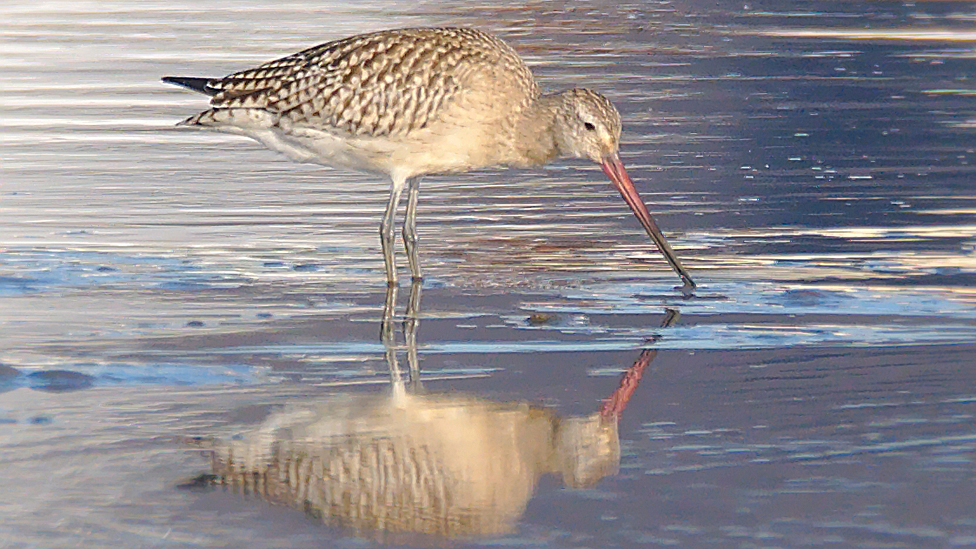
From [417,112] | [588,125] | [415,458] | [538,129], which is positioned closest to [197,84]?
[417,112]

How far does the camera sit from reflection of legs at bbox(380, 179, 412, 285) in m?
7.29

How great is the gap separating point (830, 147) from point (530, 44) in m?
6.19

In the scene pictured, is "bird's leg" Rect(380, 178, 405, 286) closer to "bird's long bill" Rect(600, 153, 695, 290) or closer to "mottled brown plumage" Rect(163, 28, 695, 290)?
"mottled brown plumage" Rect(163, 28, 695, 290)

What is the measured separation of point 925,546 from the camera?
12.5 ft

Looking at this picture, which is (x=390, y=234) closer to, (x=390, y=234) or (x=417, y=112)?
(x=390, y=234)

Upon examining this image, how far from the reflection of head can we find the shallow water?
61 mm

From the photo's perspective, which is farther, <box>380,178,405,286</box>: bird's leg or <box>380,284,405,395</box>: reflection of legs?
<box>380,178,405,286</box>: bird's leg

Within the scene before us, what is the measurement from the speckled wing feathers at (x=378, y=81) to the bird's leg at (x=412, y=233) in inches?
17.6

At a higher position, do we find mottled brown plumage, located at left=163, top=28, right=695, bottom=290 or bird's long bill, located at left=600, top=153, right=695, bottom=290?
mottled brown plumage, located at left=163, top=28, right=695, bottom=290

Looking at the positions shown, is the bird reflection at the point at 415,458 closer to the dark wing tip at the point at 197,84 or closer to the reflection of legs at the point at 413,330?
the reflection of legs at the point at 413,330

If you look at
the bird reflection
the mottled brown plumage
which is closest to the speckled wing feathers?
the mottled brown plumage

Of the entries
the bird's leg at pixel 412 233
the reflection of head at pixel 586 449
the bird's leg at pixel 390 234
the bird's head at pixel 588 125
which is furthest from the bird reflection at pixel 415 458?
the bird's head at pixel 588 125

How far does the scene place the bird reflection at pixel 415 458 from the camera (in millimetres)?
4078

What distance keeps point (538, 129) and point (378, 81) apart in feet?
2.62
